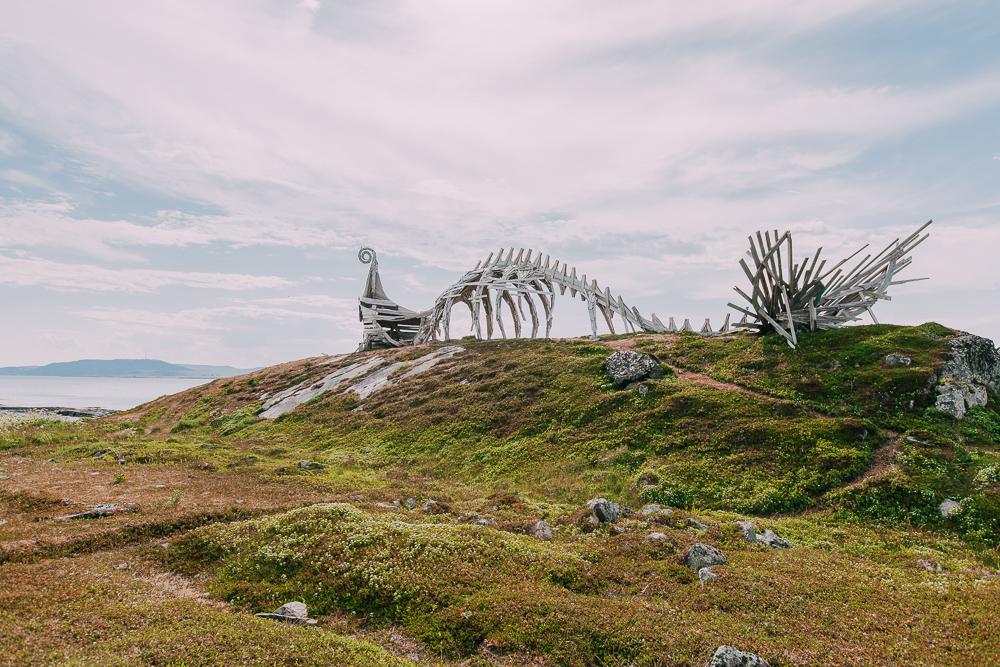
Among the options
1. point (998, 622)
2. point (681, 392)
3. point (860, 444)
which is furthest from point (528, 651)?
point (681, 392)

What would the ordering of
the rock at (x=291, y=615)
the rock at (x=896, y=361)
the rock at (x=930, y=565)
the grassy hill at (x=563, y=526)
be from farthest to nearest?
the rock at (x=896, y=361), the rock at (x=930, y=565), the rock at (x=291, y=615), the grassy hill at (x=563, y=526)

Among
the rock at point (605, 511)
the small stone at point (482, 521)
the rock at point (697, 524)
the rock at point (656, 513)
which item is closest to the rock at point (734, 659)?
the rock at point (697, 524)

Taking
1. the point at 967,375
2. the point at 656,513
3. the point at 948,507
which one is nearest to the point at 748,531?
the point at 656,513

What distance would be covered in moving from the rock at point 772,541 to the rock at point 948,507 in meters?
4.85

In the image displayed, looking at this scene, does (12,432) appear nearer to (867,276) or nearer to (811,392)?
Answer: (811,392)

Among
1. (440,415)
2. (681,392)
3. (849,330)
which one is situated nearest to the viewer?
(681,392)

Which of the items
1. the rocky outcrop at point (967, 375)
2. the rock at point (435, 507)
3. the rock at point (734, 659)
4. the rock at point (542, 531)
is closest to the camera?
the rock at point (734, 659)

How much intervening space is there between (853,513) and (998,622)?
6.91 m

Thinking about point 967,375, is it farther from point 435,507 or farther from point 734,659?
point 435,507

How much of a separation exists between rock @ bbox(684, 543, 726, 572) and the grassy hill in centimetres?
31

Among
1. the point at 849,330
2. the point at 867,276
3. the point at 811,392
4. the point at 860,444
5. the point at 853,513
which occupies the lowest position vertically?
the point at 853,513

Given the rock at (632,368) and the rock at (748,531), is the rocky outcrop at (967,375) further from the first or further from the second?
the rock at (632,368)

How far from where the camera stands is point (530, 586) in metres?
11.2

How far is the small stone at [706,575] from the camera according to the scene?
469 inches
